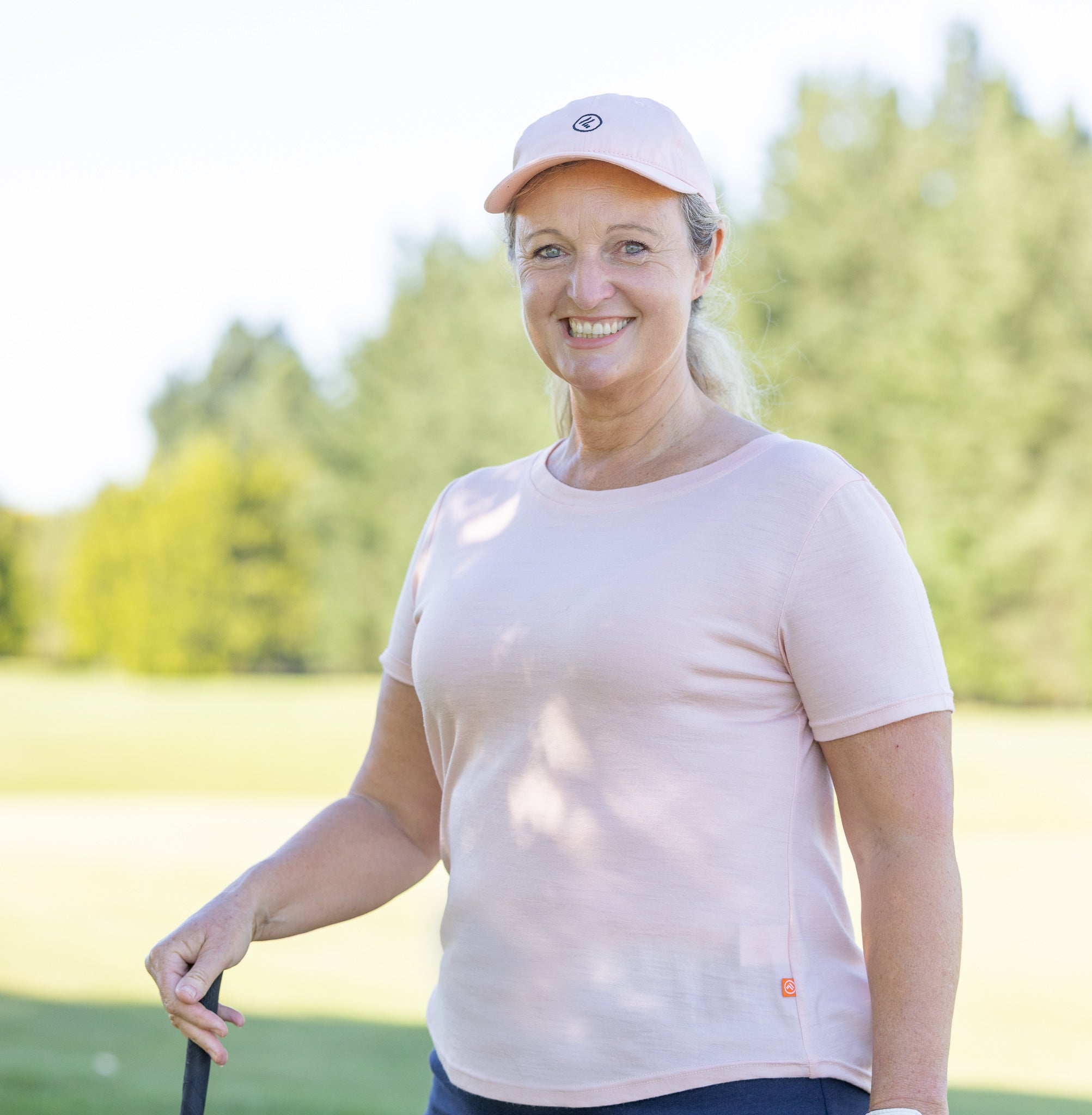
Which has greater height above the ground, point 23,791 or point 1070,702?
point 1070,702

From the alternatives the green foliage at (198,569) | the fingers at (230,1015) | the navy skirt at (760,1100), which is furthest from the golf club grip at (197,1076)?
the green foliage at (198,569)

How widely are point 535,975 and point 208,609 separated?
39401mm

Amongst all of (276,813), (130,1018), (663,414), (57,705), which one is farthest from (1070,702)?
(663,414)

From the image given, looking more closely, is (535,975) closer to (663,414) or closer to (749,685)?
(749,685)

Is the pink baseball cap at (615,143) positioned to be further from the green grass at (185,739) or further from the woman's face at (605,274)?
the green grass at (185,739)

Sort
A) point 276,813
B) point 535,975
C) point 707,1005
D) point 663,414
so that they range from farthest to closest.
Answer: point 276,813 → point 663,414 → point 535,975 → point 707,1005

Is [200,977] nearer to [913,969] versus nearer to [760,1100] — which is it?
[760,1100]

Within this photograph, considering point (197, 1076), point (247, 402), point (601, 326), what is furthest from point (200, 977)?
point (247, 402)

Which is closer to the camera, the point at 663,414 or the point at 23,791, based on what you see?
the point at 663,414

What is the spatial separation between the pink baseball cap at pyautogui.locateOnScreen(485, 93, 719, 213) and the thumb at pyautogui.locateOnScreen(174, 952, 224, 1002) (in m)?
1.09

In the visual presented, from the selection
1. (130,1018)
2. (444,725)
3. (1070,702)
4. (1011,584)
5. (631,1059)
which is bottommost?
(130,1018)

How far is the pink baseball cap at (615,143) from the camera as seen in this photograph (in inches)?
73.9

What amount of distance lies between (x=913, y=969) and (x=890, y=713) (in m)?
0.30

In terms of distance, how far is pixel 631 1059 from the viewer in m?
1.70
